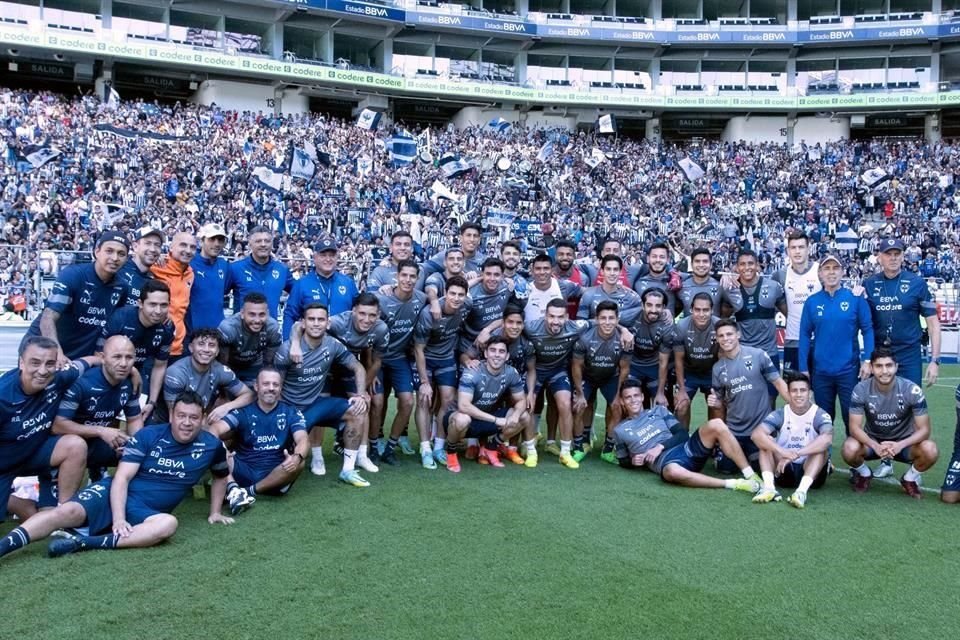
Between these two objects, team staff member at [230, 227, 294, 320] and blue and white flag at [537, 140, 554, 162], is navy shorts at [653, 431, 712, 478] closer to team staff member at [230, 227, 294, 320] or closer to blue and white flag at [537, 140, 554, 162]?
team staff member at [230, 227, 294, 320]

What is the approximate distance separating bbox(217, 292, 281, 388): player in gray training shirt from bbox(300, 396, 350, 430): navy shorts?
516 mm

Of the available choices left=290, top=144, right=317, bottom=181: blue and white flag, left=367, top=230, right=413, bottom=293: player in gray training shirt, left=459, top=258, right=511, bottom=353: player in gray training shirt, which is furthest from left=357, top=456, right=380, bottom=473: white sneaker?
left=290, top=144, right=317, bottom=181: blue and white flag

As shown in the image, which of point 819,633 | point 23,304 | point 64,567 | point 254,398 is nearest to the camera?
point 819,633

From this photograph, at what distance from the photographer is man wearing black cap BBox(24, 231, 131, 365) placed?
592cm

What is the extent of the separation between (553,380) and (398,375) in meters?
1.43

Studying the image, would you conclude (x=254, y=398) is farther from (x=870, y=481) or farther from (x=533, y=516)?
(x=870, y=481)

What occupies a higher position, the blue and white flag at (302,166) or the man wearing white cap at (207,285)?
the blue and white flag at (302,166)

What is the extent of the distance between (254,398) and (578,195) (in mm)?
24659

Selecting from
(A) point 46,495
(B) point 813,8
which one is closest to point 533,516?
(A) point 46,495

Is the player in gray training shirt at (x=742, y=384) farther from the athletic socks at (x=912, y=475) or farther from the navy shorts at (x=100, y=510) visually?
the navy shorts at (x=100, y=510)

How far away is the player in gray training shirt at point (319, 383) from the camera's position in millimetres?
6660

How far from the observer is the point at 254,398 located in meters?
6.14

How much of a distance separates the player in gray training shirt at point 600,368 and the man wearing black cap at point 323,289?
2173 millimetres

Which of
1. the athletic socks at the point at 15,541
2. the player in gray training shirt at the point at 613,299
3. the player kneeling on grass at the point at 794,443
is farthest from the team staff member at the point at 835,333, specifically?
the athletic socks at the point at 15,541
